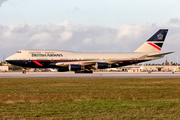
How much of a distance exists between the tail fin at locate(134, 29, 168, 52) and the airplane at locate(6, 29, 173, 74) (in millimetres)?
1271

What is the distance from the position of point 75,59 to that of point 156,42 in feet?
66.5

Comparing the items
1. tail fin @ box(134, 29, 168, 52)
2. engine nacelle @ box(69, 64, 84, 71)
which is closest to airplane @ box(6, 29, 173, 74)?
engine nacelle @ box(69, 64, 84, 71)

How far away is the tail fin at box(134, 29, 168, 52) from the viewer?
5862cm

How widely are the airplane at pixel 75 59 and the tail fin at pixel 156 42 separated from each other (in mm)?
1271

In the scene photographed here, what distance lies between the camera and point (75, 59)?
177ft

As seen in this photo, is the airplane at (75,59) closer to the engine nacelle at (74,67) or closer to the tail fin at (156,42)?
the engine nacelle at (74,67)

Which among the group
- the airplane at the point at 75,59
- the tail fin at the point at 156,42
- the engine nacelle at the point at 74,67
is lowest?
the engine nacelle at the point at 74,67

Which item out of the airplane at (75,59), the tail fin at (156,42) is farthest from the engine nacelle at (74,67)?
the tail fin at (156,42)

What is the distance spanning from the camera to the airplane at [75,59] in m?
52.5

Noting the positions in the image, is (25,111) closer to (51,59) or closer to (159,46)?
(51,59)

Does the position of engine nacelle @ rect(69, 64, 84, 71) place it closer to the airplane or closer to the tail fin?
the airplane

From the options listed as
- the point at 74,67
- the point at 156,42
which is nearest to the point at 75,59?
the point at 74,67

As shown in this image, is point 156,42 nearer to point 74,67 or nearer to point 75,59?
point 75,59

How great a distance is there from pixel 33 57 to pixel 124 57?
20.3 metres
